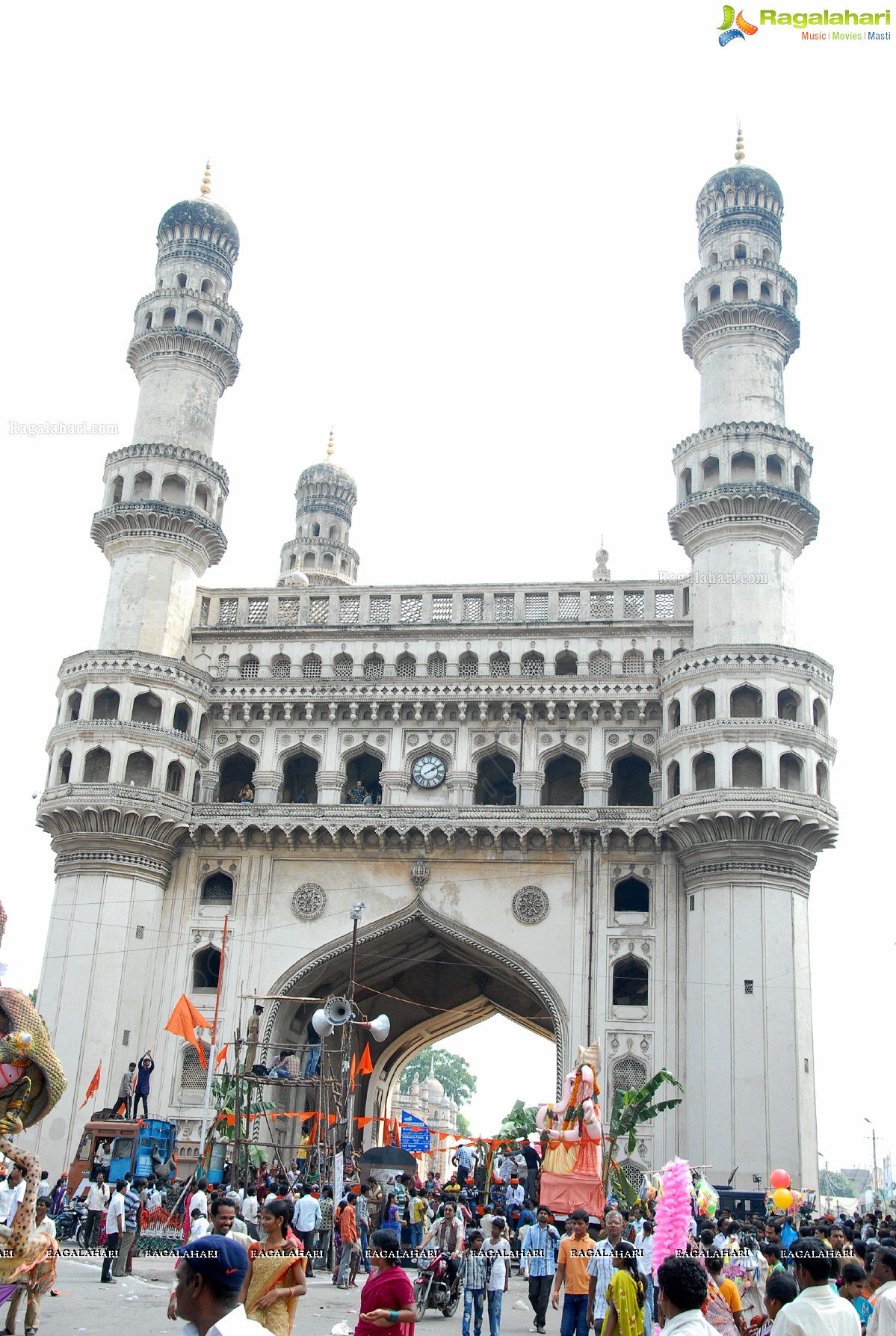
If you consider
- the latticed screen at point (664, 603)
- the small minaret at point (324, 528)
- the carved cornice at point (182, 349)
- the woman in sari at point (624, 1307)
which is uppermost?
the small minaret at point (324, 528)

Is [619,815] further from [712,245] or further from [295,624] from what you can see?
[712,245]

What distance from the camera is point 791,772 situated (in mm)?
31469

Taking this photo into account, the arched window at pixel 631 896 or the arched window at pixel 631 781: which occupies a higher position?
the arched window at pixel 631 781

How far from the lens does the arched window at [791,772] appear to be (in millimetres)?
31141

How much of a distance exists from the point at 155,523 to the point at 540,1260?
1015 inches


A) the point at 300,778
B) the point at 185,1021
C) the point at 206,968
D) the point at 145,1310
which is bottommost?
the point at 145,1310

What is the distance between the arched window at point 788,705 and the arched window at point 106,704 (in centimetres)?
1666

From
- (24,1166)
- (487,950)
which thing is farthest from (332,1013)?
(24,1166)

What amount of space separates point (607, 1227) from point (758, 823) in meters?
19.5

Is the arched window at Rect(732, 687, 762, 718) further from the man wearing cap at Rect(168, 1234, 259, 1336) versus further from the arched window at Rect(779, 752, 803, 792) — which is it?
the man wearing cap at Rect(168, 1234, 259, 1336)

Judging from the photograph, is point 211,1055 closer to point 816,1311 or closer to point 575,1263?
point 575,1263

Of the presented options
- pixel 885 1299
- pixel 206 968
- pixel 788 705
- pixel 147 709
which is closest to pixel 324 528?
pixel 147 709

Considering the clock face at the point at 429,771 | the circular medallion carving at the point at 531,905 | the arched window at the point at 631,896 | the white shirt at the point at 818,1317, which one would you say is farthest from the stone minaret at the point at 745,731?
the white shirt at the point at 818,1317

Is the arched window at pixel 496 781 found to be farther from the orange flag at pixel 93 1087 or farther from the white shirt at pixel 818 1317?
the white shirt at pixel 818 1317
